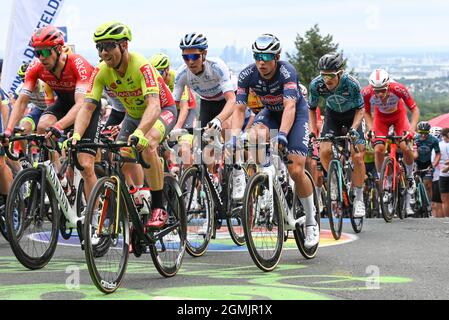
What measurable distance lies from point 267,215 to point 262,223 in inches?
4.2

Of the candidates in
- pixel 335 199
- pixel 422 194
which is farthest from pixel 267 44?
pixel 422 194

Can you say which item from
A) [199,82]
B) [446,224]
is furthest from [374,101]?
[199,82]

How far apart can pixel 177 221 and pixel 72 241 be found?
3.48 meters

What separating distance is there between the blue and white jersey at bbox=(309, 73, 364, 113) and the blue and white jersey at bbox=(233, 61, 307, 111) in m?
2.47

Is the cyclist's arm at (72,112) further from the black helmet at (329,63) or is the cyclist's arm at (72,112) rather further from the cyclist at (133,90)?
the black helmet at (329,63)

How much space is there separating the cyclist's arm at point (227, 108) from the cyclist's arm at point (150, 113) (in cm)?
232

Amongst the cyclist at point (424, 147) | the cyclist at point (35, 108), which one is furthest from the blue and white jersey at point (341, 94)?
the cyclist at point (424, 147)

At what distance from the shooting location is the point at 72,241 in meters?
11.5

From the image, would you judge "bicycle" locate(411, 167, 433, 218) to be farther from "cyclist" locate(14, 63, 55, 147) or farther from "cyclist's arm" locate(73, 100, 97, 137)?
"cyclist's arm" locate(73, 100, 97, 137)

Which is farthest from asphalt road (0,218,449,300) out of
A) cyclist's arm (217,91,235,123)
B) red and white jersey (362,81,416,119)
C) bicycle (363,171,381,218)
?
bicycle (363,171,381,218)

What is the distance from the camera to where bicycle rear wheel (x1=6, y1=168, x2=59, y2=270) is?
805cm

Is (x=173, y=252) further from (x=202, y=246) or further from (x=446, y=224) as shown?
(x=446, y=224)

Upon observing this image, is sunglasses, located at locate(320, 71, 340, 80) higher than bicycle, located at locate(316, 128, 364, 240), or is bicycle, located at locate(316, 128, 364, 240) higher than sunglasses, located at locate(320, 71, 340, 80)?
sunglasses, located at locate(320, 71, 340, 80)

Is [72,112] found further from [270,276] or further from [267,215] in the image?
[270,276]
